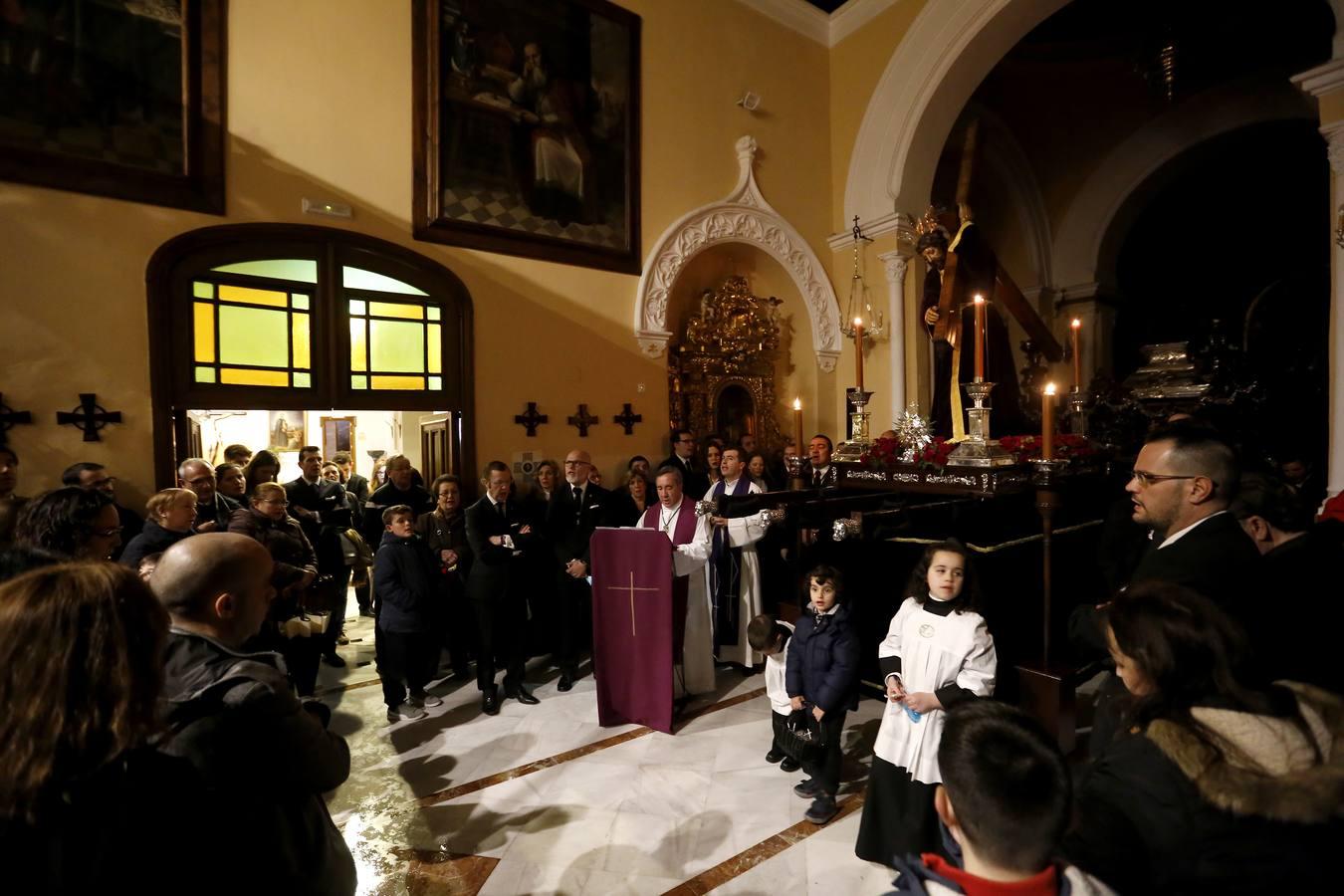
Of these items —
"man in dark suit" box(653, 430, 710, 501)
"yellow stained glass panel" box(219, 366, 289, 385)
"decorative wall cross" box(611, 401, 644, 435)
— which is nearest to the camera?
"yellow stained glass panel" box(219, 366, 289, 385)

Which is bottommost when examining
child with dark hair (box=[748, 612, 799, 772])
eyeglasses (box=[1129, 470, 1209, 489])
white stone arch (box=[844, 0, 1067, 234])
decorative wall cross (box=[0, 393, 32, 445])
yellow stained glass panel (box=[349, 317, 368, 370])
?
child with dark hair (box=[748, 612, 799, 772])

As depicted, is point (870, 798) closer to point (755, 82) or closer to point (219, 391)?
point (219, 391)

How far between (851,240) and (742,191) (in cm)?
170

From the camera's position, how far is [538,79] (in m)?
6.82

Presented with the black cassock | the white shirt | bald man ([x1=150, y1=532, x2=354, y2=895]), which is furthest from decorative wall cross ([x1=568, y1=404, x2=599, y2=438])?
the white shirt

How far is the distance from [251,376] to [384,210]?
1876 millimetres

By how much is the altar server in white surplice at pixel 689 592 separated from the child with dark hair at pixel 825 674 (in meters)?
1.35

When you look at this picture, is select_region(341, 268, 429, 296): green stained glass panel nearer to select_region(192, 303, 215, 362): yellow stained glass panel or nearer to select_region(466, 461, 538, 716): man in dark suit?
select_region(192, 303, 215, 362): yellow stained glass panel

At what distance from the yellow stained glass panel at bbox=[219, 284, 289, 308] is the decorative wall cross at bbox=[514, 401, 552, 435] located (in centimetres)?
225

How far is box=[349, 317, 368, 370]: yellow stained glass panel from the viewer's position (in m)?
5.96

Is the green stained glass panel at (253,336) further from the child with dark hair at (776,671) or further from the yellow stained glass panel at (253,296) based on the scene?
the child with dark hair at (776,671)

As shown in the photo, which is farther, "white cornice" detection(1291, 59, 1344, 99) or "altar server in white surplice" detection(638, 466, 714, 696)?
"white cornice" detection(1291, 59, 1344, 99)

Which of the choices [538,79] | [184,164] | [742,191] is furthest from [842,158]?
[184,164]

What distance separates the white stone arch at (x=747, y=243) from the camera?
24.9 feet
